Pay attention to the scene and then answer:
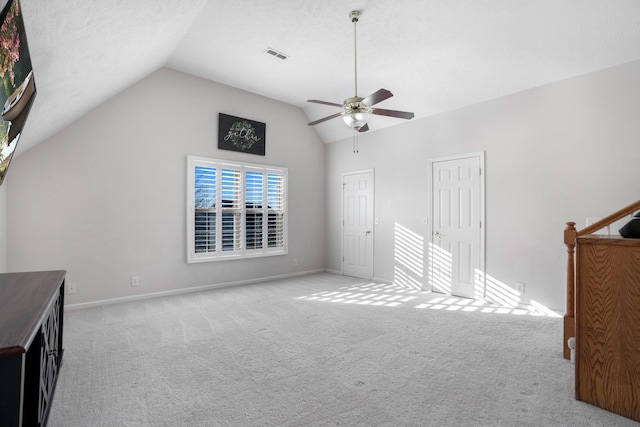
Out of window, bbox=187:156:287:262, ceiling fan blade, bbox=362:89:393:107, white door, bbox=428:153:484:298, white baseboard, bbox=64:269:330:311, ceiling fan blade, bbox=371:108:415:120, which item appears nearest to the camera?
ceiling fan blade, bbox=362:89:393:107

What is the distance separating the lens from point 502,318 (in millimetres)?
3732

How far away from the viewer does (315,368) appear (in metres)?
2.51

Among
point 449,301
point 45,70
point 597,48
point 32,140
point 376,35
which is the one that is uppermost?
point 376,35

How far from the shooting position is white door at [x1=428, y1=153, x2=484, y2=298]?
4539mm

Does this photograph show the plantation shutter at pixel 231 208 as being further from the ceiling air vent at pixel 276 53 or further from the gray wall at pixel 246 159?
the ceiling air vent at pixel 276 53

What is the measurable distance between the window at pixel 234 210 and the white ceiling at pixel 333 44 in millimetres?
1615

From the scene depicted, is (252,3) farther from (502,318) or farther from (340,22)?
(502,318)

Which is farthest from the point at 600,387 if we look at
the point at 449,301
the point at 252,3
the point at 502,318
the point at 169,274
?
the point at 169,274

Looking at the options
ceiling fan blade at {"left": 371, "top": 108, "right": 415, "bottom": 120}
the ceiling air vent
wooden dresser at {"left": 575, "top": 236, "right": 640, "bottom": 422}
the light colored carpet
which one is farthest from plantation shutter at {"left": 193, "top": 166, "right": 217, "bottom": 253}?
wooden dresser at {"left": 575, "top": 236, "right": 640, "bottom": 422}

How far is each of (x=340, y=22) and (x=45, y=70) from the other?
2.76m

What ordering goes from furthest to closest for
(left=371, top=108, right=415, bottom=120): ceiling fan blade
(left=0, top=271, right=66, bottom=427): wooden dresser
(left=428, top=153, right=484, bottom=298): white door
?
1. (left=428, top=153, right=484, bottom=298): white door
2. (left=371, top=108, right=415, bottom=120): ceiling fan blade
3. (left=0, top=271, right=66, bottom=427): wooden dresser

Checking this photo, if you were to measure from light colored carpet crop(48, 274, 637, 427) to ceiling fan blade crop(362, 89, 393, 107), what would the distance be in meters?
2.35

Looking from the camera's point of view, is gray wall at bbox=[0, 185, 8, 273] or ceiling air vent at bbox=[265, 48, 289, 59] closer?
gray wall at bbox=[0, 185, 8, 273]

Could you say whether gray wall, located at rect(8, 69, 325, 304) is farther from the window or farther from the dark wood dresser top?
the dark wood dresser top
